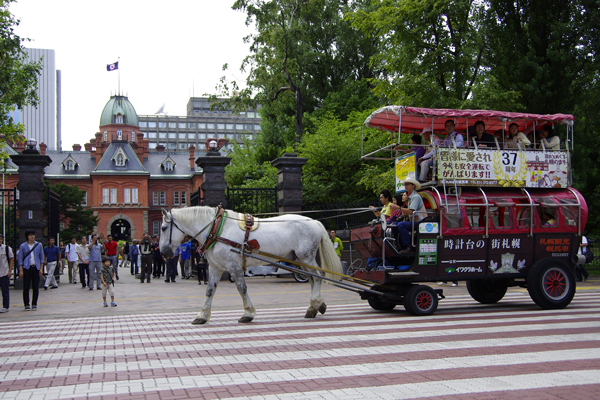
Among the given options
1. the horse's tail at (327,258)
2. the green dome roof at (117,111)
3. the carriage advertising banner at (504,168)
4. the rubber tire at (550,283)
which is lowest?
the rubber tire at (550,283)

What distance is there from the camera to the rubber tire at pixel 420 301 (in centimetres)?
986

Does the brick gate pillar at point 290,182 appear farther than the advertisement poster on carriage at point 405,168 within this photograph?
Yes

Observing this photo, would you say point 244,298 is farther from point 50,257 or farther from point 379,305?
point 50,257

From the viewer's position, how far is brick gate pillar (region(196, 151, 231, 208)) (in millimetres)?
20625

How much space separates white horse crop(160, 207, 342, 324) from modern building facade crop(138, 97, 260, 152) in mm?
126020

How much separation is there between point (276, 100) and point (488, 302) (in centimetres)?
2472

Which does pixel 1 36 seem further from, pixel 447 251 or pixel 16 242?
pixel 447 251

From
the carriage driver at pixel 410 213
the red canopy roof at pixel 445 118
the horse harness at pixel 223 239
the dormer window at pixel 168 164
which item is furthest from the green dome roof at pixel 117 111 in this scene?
the carriage driver at pixel 410 213

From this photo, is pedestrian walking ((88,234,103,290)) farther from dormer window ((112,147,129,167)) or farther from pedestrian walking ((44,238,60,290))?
dormer window ((112,147,129,167))

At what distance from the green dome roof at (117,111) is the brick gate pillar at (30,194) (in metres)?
78.2

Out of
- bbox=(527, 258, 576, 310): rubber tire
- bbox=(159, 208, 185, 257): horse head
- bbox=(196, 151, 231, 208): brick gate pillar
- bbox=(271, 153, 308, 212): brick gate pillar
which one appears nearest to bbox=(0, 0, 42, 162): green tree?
bbox=(196, 151, 231, 208): brick gate pillar

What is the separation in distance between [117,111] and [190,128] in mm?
44014

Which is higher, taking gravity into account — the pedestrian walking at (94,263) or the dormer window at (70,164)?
the dormer window at (70,164)

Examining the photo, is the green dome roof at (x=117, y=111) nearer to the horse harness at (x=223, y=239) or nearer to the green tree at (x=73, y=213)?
the green tree at (x=73, y=213)
